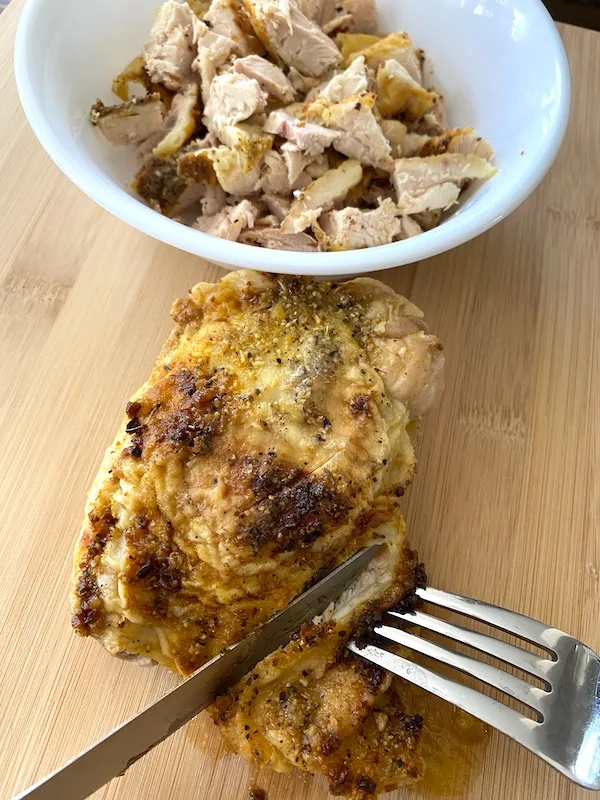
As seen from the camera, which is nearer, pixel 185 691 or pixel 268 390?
pixel 185 691

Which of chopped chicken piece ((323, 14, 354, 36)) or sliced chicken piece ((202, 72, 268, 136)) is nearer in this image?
sliced chicken piece ((202, 72, 268, 136))

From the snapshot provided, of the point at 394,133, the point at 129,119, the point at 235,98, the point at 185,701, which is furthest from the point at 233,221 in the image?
the point at 185,701

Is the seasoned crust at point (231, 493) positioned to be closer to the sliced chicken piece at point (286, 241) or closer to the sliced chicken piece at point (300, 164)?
the sliced chicken piece at point (286, 241)

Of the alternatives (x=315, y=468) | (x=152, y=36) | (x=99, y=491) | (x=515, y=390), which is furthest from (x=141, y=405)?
(x=152, y=36)

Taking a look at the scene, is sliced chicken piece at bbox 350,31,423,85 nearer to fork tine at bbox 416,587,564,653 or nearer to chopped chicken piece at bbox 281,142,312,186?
chopped chicken piece at bbox 281,142,312,186

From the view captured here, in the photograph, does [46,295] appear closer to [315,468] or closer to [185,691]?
[315,468]

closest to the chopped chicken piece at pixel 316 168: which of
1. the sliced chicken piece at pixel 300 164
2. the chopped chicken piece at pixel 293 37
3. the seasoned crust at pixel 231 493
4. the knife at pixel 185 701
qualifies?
the sliced chicken piece at pixel 300 164

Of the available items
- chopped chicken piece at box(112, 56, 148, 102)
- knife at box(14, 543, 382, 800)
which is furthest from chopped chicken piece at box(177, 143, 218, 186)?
knife at box(14, 543, 382, 800)
